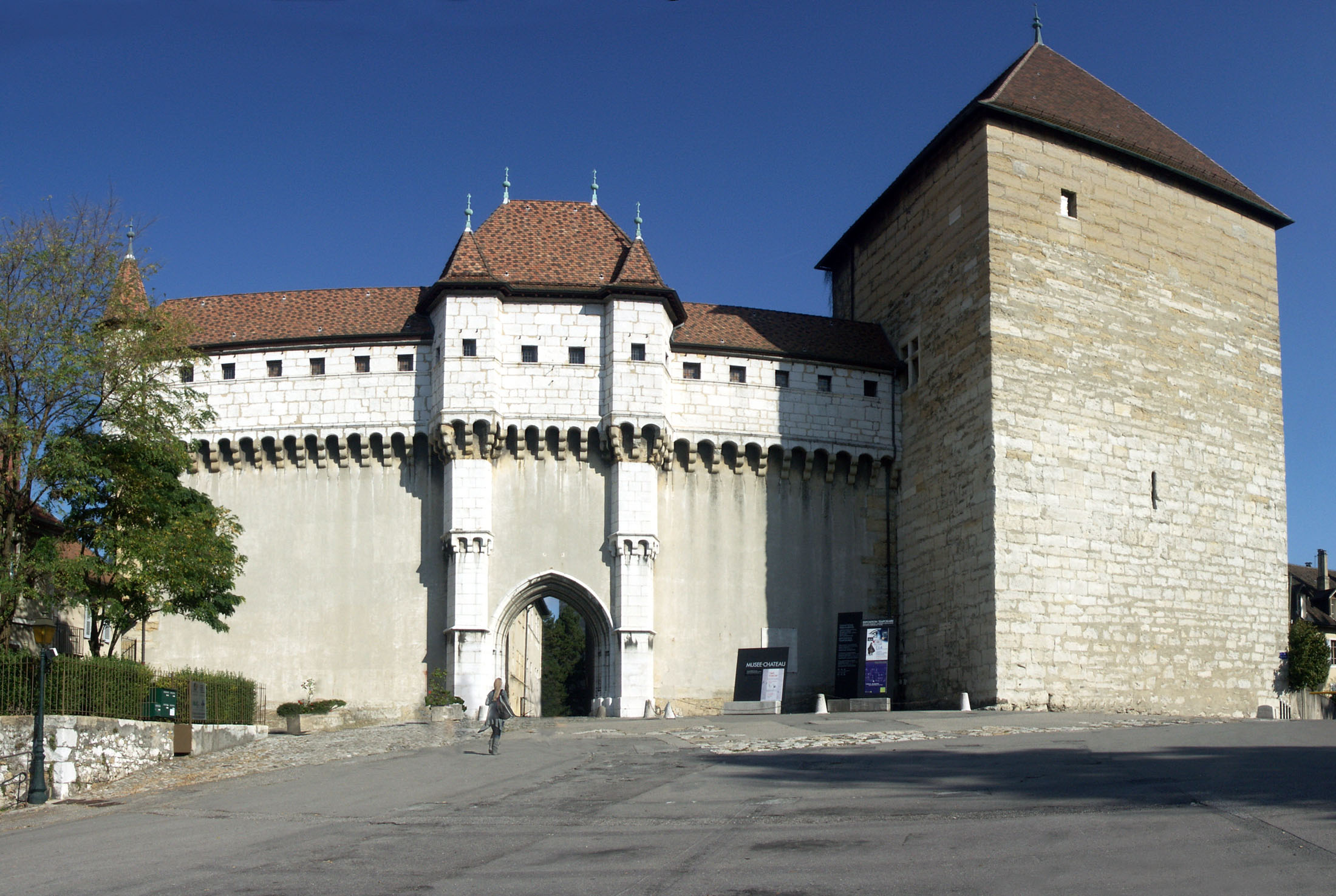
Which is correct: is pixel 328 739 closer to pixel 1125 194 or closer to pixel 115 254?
pixel 115 254

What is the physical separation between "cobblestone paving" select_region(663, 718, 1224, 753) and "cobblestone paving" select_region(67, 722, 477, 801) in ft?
10.5

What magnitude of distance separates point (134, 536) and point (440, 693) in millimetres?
7352

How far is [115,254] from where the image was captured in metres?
23.8

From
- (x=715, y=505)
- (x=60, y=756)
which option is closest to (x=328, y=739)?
(x=60, y=756)

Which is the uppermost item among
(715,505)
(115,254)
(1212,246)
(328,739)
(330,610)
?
(1212,246)

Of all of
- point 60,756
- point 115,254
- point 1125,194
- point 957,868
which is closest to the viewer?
point 957,868

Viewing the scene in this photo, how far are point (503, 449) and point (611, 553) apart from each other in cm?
349

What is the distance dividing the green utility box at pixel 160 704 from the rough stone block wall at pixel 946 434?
15790mm

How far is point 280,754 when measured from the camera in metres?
22.3

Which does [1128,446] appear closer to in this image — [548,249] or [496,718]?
[548,249]

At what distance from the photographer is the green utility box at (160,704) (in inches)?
855

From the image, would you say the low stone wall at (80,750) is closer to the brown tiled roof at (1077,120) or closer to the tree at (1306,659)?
the brown tiled roof at (1077,120)

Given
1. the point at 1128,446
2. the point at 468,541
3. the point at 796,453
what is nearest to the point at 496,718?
the point at 468,541

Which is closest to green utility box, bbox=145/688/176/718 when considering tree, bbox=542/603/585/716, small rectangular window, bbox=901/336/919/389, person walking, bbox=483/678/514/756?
person walking, bbox=483/678/514/756
